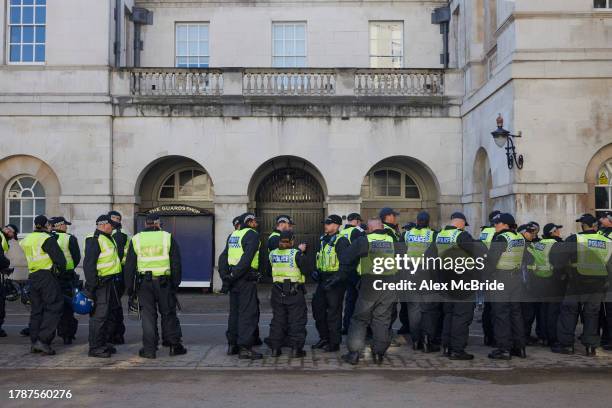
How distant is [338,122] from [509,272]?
1114 cm

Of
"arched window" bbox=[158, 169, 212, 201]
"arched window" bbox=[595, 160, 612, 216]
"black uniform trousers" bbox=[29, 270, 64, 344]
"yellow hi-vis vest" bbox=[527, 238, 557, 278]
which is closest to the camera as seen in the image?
"black uniform trousers" bbox=[29, 270, 64, 344]

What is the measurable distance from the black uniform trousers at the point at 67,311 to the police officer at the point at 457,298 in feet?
19.2

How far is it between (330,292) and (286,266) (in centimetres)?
97

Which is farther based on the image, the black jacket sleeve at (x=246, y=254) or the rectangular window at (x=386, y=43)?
the rectangular window at (x=386, y=43)

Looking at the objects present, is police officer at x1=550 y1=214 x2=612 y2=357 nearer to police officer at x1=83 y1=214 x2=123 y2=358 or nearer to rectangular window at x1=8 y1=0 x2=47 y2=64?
police officer at x1=83 y1=214 x2=123 y2=358

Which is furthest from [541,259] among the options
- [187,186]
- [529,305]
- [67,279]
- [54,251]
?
[187,186]

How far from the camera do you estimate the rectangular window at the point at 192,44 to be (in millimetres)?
22953

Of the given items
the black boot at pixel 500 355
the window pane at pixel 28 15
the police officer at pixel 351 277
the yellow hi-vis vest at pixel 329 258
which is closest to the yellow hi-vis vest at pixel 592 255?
the black boot at pixel 500 355

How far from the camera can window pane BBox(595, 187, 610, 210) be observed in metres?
16.2

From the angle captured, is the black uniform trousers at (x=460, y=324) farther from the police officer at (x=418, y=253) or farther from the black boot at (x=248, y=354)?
the black boot at (x=248, y=354)

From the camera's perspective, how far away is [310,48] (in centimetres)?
2283

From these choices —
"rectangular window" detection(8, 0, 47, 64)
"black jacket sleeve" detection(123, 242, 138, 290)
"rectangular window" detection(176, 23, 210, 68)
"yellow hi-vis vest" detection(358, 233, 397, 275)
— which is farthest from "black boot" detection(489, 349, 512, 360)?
"rectangular window" detection(8, 0, 47, 64)

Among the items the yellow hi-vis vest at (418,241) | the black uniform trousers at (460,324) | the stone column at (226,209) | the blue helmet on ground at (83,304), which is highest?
the stone column at (226,209)

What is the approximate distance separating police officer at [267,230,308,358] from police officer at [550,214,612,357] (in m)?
3.88
